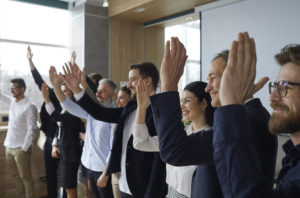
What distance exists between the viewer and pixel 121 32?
5.37 m

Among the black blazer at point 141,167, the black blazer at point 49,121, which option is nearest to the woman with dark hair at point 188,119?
the black blazer at point 141,167

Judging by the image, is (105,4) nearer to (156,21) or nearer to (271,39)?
(156,21)

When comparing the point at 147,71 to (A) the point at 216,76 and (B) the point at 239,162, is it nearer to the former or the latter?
(A) the point at 216,76

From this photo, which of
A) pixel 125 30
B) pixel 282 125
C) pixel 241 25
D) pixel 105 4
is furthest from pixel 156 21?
pixel 282 125

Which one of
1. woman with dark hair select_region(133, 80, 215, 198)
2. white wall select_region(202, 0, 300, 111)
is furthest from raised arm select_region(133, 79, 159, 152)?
white wall select_region(202, 0, 300, 111)

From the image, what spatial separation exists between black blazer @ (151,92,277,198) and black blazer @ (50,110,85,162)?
1.98 meters

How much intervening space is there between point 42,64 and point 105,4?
1.60 m

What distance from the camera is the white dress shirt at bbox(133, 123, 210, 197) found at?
1.40 m

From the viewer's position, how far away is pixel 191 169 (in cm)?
141

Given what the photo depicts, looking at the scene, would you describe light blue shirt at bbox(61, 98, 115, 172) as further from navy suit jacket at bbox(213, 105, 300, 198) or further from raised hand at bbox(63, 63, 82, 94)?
navy suit jacket at bbox(213, 105, 300, 198)

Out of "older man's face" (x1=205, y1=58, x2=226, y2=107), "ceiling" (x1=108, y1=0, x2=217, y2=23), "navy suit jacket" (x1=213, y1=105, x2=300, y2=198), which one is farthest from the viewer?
"ceiling" (x1=108, y1=0, x2=217, y2=23)

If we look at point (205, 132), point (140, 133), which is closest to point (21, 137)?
point (140, 133)

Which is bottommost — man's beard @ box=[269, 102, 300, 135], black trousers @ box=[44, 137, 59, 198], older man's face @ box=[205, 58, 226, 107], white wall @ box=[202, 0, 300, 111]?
black trousers @ box=[44, 137, 59, 198]

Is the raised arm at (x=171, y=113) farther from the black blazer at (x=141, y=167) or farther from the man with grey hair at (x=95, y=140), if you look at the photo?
the man with grey hair at (x=95, y=140)
